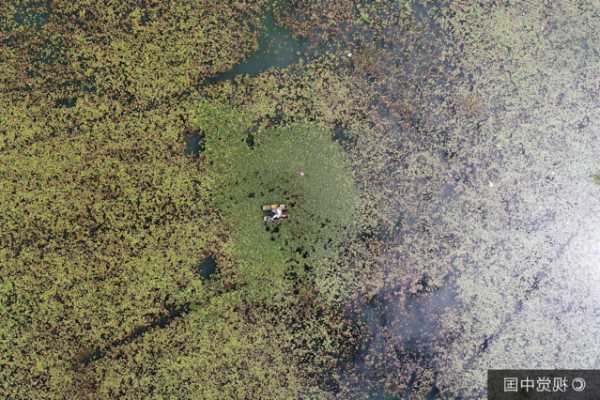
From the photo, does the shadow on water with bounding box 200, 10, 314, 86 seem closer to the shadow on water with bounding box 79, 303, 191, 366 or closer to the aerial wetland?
the aerial wetland

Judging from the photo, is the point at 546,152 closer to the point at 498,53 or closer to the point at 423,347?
the point at 498,53

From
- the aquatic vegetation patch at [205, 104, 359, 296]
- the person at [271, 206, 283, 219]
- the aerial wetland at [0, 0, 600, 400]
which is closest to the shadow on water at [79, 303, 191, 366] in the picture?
the aerial wetland at [0, 0, 600, 400]

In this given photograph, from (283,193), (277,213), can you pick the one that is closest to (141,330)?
(277,213)

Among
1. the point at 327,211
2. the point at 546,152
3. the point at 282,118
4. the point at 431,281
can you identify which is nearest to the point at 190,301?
the point at 327,211

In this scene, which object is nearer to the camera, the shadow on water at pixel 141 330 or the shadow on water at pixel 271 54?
the shadow on water at pixel 141 330

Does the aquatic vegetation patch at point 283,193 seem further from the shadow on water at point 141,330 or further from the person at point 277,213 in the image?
the shadow on water at point 141,330

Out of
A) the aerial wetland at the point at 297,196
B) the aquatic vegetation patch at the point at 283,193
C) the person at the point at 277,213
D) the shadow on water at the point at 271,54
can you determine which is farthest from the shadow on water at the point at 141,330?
the shadow on water at the point at 271,54
